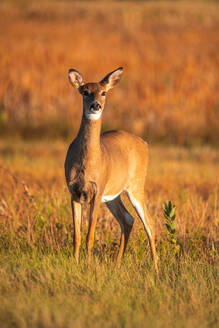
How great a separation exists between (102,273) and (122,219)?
1823 millimetres

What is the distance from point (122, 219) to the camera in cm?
700

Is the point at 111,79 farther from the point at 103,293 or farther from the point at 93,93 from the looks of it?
the point at 103,293

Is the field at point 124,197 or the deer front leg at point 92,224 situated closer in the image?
the field at point 124,197

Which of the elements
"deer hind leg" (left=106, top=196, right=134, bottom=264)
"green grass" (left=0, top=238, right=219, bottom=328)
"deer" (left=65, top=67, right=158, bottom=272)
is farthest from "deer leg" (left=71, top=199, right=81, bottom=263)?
"deer hind leg" (left=106, top=196, right=134, bottom=264)

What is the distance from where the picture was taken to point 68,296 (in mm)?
4633

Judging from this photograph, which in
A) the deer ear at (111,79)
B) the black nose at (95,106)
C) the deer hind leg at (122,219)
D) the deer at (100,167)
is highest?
the deer ear at (111,79)

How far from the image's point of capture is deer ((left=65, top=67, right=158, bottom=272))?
5.79 metres

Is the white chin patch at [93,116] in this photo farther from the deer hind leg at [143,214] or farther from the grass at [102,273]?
the grass at [102,273]

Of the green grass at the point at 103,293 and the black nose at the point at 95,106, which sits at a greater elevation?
the black nose at the point at 95,106

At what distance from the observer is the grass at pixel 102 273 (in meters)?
4.26

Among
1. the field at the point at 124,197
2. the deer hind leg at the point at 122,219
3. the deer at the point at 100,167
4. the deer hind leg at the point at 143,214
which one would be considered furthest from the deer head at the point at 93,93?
the deer hind leg at the point at 122,219

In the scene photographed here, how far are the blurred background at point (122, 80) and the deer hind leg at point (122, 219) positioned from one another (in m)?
8.26

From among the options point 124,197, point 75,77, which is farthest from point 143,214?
point 75,77

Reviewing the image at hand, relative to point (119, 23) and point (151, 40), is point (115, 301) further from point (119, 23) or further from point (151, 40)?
point (119, 23)
